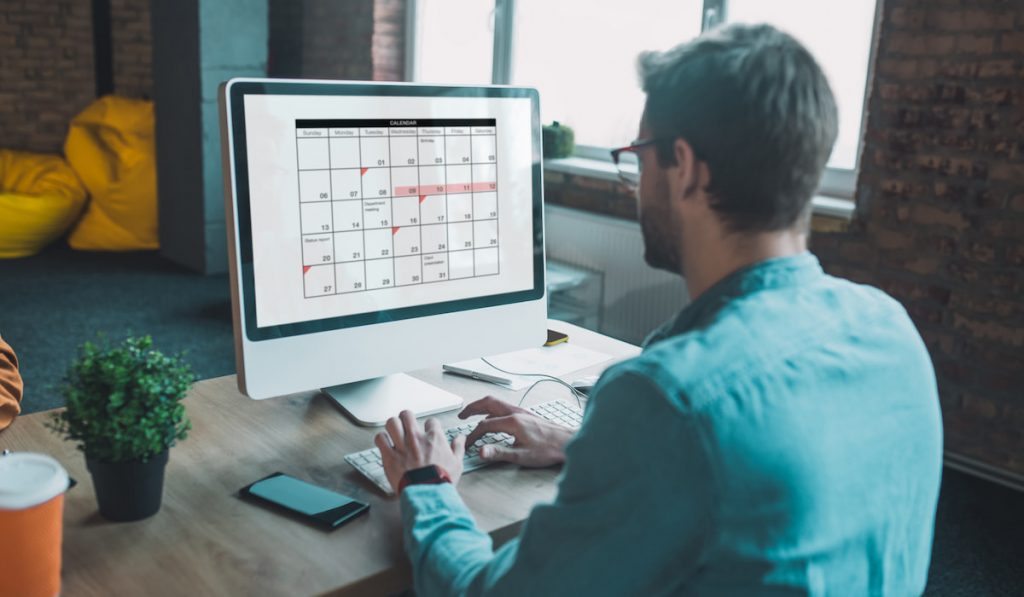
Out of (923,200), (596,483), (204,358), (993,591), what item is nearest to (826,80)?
(596,483)

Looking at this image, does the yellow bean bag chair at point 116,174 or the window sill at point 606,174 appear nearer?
the window sill at point 606,174

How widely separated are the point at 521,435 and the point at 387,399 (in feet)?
0.92

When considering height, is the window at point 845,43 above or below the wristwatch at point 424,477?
above

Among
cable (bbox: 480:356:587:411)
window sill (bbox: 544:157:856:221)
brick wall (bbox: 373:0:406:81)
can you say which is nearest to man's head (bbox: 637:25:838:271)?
cable (bbox: 480:356:587:411)

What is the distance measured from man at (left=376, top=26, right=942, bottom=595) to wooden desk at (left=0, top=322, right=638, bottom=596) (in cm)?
8

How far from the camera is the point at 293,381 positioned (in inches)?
51.2

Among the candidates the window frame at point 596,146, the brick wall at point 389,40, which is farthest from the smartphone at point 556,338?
the brick wall at point 389,40

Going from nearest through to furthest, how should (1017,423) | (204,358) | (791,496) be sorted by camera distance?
(791,496)
(1017,423)
(204,358)

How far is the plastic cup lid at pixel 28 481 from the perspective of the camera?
0.82m

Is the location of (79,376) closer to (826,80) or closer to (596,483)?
(596,483)

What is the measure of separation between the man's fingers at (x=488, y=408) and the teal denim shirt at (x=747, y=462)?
46 centimetres

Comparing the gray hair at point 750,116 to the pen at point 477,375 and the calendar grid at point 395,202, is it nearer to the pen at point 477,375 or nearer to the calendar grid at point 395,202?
the calendar grid at point 395,202

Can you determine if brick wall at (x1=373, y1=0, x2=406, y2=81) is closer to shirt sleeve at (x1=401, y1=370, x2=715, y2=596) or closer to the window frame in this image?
the window frame

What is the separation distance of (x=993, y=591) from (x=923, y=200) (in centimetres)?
129
